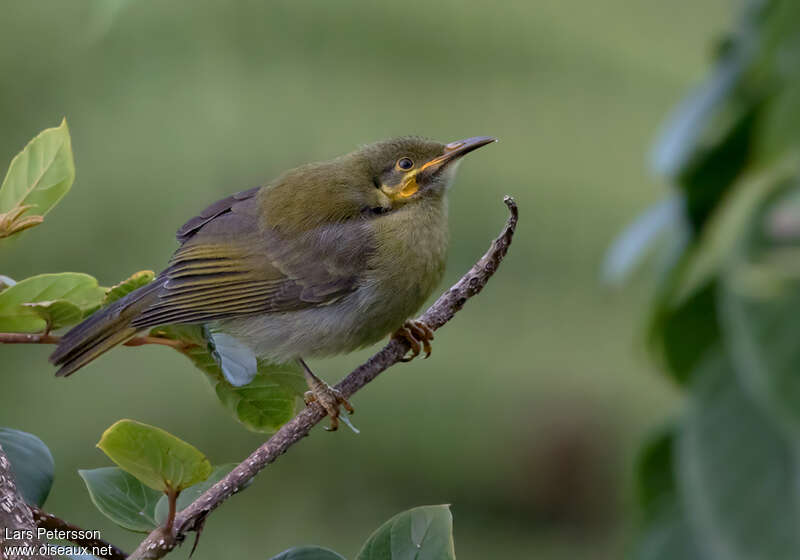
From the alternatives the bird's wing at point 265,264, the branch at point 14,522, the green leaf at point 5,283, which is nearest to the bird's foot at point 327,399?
the bird's wing at point 265,264

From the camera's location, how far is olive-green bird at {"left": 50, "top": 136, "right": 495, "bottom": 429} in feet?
7.95

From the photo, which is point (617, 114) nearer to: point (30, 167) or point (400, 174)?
point (400, 174)

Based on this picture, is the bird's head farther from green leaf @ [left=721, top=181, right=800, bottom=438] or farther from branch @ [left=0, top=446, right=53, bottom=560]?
branch @ [left=0, top=446, right=53, bottom=560]

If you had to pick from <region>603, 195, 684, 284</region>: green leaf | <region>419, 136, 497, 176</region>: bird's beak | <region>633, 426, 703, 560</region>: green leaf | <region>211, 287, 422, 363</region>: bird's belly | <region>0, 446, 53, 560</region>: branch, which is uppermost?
<region>603, 195, 684, 284</region>: green leaf

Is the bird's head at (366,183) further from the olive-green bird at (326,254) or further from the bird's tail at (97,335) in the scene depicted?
the bird's tail at (97,335)

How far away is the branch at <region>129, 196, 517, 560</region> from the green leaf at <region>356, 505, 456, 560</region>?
0.64 ft

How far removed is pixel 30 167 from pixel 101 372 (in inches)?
187

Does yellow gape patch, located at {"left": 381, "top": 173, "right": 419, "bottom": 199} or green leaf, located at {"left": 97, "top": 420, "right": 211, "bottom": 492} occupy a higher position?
green leaf, located at {"left": 97, "top": 420, "right": 211, "bottom": 492}

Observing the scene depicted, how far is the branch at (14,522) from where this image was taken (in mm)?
Result: 1101

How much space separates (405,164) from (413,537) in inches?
60.4

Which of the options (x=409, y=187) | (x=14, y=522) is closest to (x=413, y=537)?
(x=14, y=522)

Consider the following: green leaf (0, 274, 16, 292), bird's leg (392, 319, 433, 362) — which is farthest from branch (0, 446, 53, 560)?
bird's leg (392, 319, 433, 362)

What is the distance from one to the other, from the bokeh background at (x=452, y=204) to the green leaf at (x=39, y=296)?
4.11 m

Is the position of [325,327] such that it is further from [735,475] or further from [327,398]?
[735,475]
